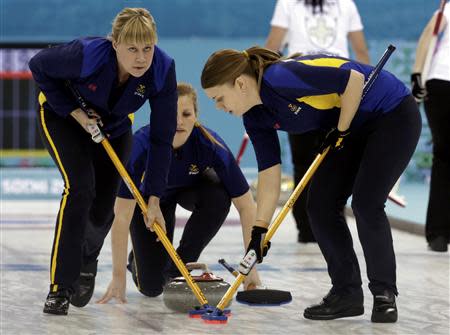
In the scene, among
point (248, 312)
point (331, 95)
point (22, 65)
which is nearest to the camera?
point (331, 95)

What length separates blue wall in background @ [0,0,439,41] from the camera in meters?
9.66

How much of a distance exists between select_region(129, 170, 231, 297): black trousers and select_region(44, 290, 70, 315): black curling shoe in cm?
63

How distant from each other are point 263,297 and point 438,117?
2.16m

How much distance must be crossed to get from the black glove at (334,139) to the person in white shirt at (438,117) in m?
2.05

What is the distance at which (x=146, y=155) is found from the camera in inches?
175

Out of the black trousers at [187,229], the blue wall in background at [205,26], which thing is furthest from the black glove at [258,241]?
the blue wall in background at [205,26]

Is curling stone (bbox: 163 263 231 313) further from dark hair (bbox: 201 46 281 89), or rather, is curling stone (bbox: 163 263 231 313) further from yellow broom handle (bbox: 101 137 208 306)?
dark hair (bbox: 201 46 281 89)

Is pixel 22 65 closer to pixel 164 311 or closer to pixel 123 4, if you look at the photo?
pixel 123 4

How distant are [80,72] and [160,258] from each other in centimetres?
104

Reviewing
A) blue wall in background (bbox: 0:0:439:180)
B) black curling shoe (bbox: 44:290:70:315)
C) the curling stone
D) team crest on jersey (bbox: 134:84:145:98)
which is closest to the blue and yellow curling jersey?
team crest on jersey (bbox: 134:84:145:98)

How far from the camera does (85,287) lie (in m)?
4.19


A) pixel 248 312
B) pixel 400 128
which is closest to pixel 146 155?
pixel 248 312

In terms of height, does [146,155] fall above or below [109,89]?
below

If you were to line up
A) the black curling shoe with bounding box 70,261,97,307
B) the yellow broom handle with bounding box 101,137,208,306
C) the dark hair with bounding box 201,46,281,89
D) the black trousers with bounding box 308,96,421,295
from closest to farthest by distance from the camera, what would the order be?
the dark hair with bounding box 201,46,281,89 → the black trousers with bounding box 308,96,421,295 → the yellow broom handle with bounding box 101,137,208,306 → the black curling shoe with bounding box 70,261,97,307
